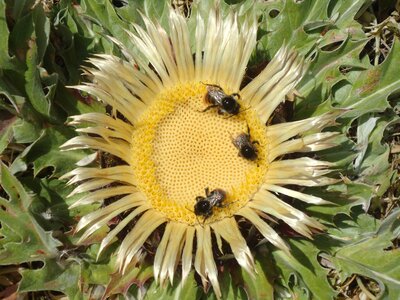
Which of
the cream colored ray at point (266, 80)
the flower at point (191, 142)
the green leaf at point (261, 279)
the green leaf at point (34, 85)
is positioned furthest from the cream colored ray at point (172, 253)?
the green leaf at point (34, 85)

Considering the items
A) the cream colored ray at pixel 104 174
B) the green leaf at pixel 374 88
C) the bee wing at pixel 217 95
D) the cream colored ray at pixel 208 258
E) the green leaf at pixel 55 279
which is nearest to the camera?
the cream colored ray at pixel 208 258

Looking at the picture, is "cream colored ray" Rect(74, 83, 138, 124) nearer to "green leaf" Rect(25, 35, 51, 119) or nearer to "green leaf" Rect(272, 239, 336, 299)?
"green leaf" Rect(25, 35, 51, 119)

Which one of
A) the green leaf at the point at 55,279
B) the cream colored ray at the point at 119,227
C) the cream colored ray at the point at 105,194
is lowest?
the green leaf at the point at 55,279

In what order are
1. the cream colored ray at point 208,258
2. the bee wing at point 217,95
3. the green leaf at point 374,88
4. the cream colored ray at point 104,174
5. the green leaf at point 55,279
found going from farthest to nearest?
the green leaf at point 374,88, the bee wing at point 217,95, the green leaf at point 55,279, the cream colored ray at point 104,174, the cream colored ray at point 208,258

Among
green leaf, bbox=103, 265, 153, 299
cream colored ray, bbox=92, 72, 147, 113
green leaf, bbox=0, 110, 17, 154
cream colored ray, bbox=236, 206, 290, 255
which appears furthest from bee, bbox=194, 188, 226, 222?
green leaf, bbox=0, 110, 17, 154

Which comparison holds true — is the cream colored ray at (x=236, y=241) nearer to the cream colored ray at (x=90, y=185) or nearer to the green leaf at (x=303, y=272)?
the green leaf at (x=303, y=272)

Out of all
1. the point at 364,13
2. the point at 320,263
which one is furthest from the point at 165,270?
the point at 364,13

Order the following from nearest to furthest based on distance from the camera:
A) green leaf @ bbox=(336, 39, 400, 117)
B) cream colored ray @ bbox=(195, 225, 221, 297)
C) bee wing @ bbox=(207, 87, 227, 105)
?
cream colored ray @ bbox=(195, 225, 221, 297)
bee wing @ bbox=(207, 87, 227, 105)
green leaf @ bbox=(336, 39, 400, 117)
